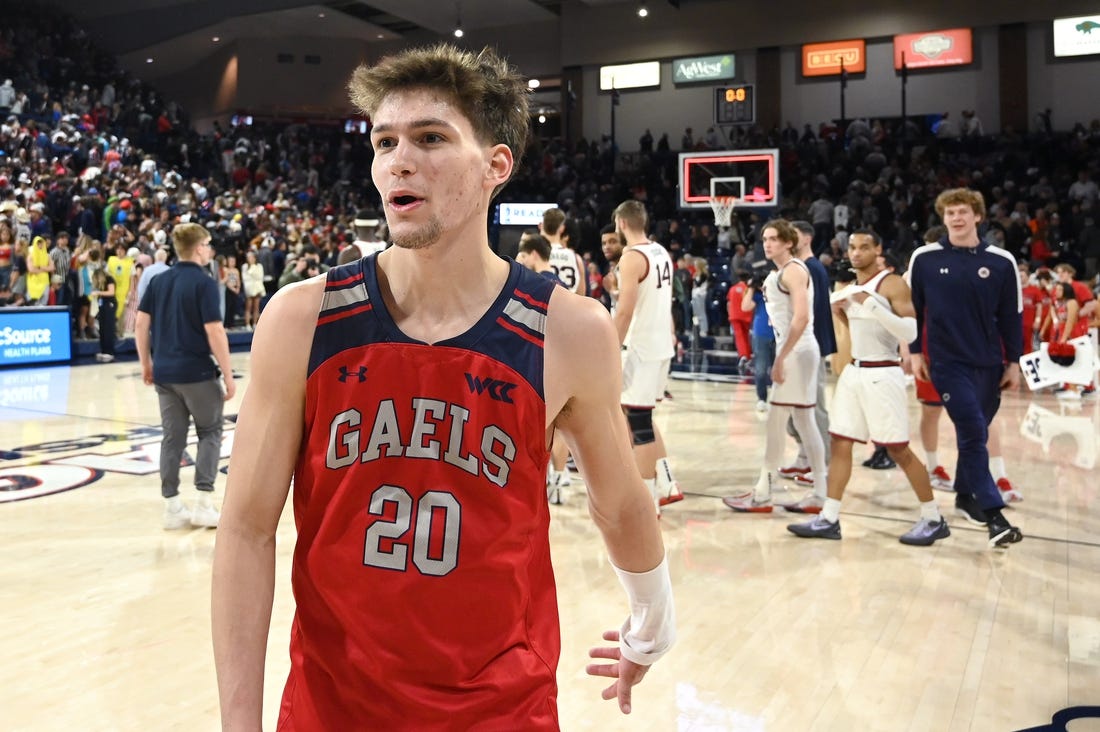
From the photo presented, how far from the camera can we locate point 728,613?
413cm

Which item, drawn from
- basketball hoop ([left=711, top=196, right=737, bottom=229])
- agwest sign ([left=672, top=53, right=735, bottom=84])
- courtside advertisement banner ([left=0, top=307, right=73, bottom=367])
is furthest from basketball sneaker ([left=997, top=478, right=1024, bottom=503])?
agwest sign ([left=672, top=53, right=735, bottom=84])

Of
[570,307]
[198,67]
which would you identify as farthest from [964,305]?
[198,67]

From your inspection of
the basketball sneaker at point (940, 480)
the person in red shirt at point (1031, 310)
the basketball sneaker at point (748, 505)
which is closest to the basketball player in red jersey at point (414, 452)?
the basketball sneaker at point (748, 505)

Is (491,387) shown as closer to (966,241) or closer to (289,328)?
(289,328)

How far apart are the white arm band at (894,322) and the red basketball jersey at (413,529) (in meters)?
4.05

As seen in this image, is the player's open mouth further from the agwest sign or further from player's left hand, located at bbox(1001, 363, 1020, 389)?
the agwest sign

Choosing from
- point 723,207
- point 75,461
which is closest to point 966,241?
point 75,461

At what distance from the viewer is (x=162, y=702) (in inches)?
128

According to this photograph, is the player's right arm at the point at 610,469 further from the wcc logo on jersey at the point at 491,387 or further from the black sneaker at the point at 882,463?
the black sneaker at the point at 882,463

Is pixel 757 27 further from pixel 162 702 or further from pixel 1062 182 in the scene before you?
pixel 162 702

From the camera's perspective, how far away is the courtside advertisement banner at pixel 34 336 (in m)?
13.1

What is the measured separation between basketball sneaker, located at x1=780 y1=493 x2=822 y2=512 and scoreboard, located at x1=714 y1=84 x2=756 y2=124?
1751cm

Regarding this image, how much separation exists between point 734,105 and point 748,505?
58.7 feet

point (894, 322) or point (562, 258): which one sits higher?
point (562, 258)
